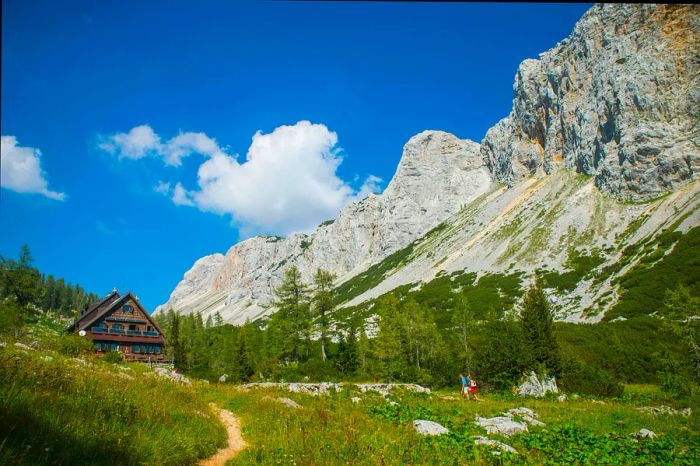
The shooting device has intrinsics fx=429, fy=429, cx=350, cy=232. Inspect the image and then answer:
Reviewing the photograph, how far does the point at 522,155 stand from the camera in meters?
167

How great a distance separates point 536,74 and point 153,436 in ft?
616

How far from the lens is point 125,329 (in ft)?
187

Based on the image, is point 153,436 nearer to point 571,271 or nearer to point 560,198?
point 571,271

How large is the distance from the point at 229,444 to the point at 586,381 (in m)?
30.7

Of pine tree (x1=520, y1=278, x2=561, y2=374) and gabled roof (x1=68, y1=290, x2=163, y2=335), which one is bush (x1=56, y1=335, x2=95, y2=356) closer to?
pine tree (x1=520, y1=278, x2=561, y2=374)

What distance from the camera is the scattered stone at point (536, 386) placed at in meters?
29.8

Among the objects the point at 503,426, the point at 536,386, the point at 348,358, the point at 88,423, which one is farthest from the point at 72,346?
the point at 536,386

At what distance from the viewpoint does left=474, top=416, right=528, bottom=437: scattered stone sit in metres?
14.6

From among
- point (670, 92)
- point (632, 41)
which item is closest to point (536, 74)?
point (632, 41)

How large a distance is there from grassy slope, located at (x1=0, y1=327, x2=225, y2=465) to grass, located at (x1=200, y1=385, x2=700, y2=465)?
155 centimetres

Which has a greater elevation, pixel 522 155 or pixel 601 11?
pixel 601 11

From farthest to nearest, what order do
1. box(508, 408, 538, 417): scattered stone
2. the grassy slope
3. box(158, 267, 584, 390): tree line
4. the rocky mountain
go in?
the rocky mountain
box(158, 267, 584, 390): tree line
box(508, 408, 538, 417): scattered stone
the grassy slope

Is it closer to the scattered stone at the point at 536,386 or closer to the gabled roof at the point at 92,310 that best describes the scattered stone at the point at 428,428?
the scattered stone at the point at 536,386

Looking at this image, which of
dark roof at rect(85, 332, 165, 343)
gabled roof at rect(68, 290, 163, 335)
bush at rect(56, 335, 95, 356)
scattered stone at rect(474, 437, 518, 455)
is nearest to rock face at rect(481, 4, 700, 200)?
dark roof at rect(85, 332, 165, 343)
